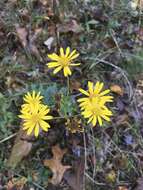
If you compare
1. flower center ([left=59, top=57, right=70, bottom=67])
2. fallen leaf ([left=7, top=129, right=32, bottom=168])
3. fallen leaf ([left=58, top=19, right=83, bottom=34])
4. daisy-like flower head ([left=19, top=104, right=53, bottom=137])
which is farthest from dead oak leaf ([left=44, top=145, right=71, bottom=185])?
fallen leaf ([left=58, top=19, right=83, bottom=34])

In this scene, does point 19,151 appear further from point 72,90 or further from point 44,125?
point 72,90

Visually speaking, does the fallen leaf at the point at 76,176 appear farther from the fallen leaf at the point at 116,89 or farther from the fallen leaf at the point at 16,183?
the fallen leaf at the point at 116,89

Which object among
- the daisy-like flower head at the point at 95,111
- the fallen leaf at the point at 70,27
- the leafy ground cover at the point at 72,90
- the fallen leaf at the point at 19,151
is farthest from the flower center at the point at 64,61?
the fallen leaf at the point at 70,27

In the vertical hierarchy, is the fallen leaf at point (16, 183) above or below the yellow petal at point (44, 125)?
below

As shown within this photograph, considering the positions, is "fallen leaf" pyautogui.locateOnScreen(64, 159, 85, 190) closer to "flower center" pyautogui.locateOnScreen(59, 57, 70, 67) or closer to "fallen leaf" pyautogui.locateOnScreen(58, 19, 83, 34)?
"flower center" pyautogui.locateOnScreen(59, 57, 70, 67)

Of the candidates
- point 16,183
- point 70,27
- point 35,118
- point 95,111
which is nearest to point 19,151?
point 16,183

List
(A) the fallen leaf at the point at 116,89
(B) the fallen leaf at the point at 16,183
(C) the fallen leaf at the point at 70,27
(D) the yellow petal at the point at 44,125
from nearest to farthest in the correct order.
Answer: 1. (D) the yellow petal at the point at 44,125
2. (B) the fallen leaf at the point at 16,183
3. (A) the fallen leaf at the point at 116,89
4. (C) the fallen leaf at the point at 70,27
